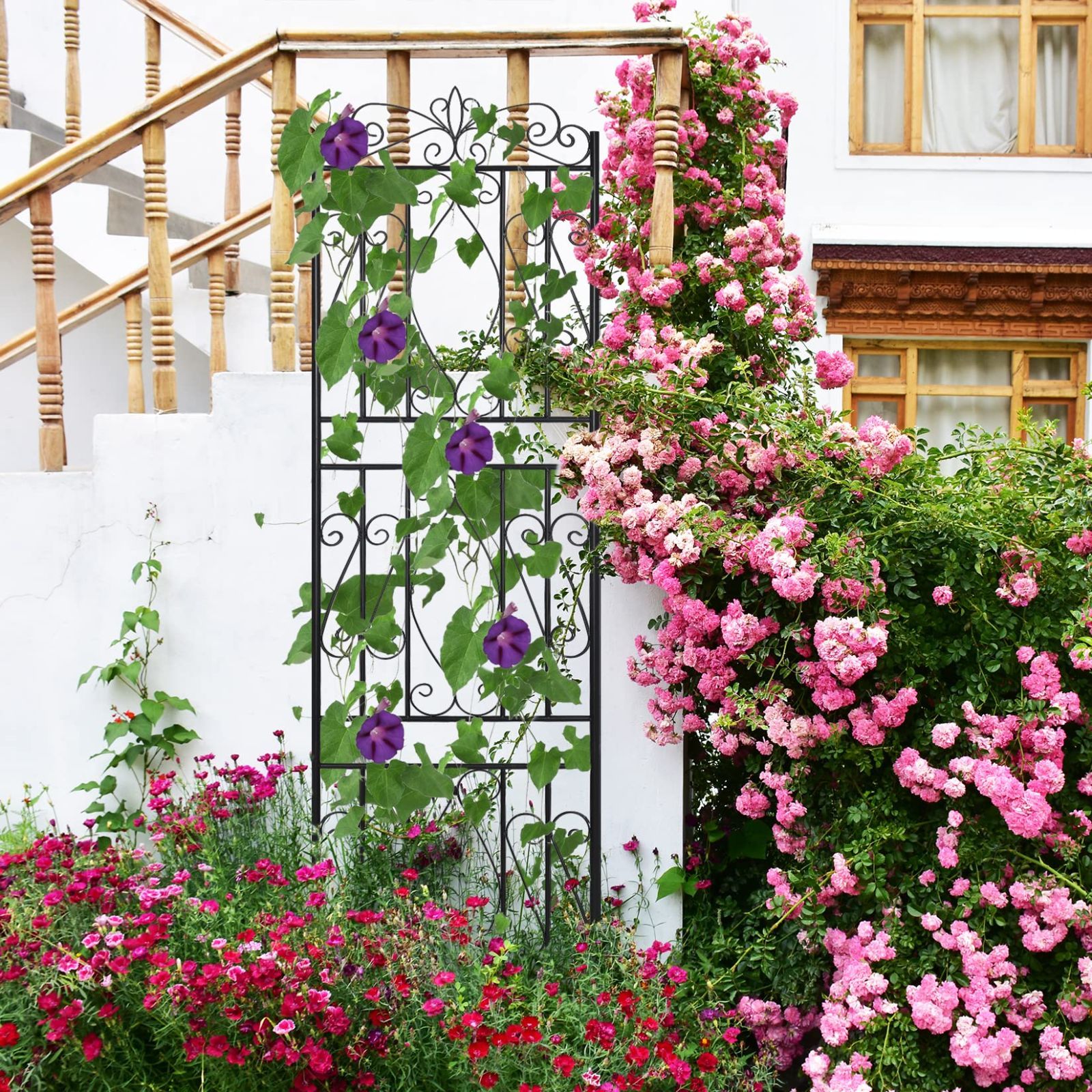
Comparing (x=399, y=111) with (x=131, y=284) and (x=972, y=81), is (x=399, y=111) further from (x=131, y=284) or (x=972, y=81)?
(x=972, y=81)

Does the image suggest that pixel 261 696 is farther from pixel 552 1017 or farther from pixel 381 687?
pixel 552 1017

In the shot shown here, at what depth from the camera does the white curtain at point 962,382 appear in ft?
21.1

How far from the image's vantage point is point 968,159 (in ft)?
20.4

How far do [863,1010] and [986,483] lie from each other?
1091 mm

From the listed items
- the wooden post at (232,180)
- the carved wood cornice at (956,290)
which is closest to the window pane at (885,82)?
the carved wood cornice at (956,290)

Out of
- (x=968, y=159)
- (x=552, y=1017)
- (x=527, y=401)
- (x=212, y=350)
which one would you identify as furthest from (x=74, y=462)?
(x=968, y=159)

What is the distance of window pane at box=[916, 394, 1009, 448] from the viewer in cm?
646

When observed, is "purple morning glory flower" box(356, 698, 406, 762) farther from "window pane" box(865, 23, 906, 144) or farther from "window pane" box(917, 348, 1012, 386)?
"window pane" box(865, 23, 906, 144)

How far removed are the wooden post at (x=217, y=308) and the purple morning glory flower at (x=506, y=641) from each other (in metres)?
1.80

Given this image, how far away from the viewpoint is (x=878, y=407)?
21.1 ft

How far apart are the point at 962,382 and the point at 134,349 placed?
4.59 m

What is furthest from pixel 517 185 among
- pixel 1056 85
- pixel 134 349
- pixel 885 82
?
pixel 1056 85

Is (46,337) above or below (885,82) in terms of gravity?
below

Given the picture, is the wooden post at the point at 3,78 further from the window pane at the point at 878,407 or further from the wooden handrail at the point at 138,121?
the window pane at the point at 878,407
